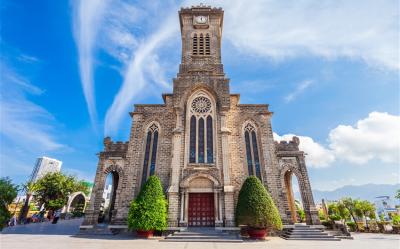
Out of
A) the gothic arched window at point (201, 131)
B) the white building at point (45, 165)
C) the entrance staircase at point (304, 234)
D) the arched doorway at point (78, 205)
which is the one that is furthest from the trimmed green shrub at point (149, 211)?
the white building at point (45, 165)

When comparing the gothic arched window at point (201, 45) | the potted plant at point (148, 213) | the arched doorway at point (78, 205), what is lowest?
the potted plant at point (148, 213)

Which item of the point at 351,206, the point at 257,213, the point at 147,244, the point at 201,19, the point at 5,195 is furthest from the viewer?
the point at 201,19

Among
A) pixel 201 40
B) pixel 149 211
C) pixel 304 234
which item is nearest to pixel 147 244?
pixel 149 211

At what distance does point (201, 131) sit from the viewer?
19047 millimetres

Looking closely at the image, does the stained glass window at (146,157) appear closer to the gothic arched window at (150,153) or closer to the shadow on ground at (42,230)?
the gothic arched window at (150,153)

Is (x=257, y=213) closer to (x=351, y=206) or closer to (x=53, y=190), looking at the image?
(x=351, y=206)

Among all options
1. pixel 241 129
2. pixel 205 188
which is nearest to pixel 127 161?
pixel 205 188

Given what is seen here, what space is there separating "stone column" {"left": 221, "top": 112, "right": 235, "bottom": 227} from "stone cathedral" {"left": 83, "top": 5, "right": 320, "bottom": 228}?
2.8 inches

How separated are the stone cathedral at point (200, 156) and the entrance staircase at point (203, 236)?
1052 millimetres

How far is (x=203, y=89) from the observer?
2036 centimetres

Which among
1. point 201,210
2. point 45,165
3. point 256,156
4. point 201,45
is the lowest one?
point 201,210

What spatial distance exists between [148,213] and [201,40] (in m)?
18.7

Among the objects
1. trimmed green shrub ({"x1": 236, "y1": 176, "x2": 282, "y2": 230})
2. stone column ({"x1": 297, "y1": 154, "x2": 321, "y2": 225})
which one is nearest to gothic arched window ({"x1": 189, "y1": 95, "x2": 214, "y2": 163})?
trimmed green shrub ({"x1": 236, "y1": 176, "x2": 282, "y2": 230})

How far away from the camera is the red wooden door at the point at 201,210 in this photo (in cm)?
1625
